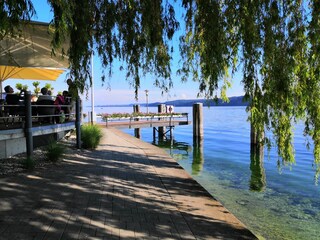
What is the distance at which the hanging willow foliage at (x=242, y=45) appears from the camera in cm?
536

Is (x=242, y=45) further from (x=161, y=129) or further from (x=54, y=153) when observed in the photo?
(x=161, y=129)

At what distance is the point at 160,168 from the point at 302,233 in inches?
158

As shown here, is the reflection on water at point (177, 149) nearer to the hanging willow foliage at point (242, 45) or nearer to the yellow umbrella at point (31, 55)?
the yellow umbrella at point (31, 55)

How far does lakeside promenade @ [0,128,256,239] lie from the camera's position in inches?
180

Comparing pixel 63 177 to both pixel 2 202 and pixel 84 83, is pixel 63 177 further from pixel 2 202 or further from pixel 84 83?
pixel 84 83

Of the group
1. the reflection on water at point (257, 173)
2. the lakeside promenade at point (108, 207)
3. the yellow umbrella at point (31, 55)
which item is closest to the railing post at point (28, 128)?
the lakeside promenade at point (108, 207)

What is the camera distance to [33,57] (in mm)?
11117

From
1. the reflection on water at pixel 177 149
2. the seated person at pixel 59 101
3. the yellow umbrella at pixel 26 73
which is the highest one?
the yellow umbrella at pixel 26 73

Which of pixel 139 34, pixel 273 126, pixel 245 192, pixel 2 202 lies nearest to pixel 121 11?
pixel 139 34

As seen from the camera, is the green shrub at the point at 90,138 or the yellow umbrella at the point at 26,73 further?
the yellow umbrella at the point at 26,73

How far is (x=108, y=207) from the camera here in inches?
222

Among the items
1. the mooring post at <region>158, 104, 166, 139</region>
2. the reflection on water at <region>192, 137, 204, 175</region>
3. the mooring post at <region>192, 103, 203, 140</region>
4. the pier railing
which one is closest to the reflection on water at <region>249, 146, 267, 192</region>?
the reflection on water at <region>192, 137, 204, 175</region>

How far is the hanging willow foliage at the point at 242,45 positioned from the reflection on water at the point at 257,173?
7.32m

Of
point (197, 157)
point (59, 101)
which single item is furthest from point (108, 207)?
point (197, 157)
